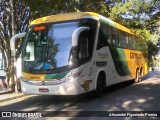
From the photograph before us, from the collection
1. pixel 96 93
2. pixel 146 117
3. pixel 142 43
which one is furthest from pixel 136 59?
pixel 146 117

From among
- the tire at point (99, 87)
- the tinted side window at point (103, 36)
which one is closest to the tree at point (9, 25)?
the tinted side window at point (103, 36)

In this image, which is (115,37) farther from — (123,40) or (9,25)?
(9,25)

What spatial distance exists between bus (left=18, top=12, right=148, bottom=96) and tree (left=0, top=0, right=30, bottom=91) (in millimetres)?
5482

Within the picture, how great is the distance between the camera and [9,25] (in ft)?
58.3

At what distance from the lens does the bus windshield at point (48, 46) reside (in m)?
11.3

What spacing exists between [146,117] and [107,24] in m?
6.66

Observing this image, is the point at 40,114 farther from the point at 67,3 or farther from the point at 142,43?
the point at 142,43

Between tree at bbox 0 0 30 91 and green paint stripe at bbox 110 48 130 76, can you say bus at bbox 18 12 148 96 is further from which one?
tree at bbox 0 0 30 91

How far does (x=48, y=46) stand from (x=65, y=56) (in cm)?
81

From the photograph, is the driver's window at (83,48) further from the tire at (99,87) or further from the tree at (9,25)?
the tree at (9,25)

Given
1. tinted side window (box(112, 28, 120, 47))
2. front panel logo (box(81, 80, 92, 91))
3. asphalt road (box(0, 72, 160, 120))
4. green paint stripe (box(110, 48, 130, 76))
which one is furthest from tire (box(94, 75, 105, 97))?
tinted side window (box(112, 28, 120, 47))

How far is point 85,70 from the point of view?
1174 cm

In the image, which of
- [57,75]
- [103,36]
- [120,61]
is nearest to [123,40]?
[120,61]

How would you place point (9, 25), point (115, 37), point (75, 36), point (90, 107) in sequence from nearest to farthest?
point (90, 107), point (75, 36), point (115, 37), point (9, 25)
